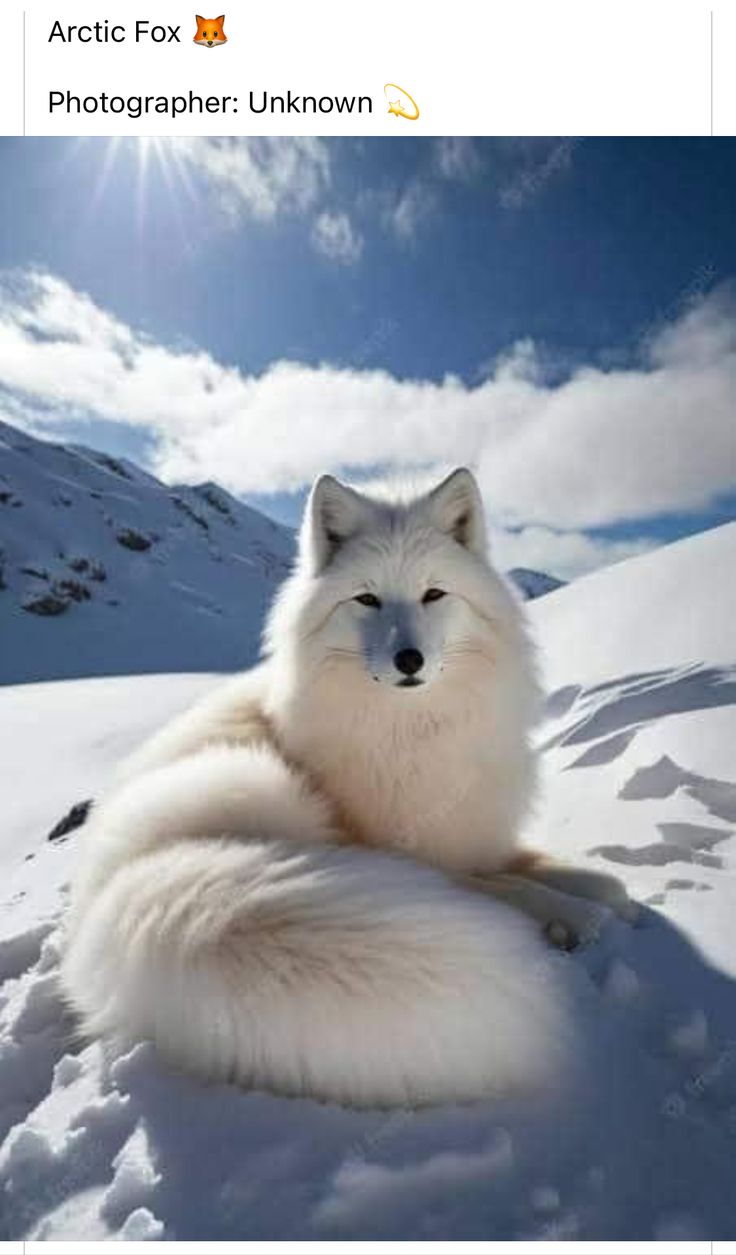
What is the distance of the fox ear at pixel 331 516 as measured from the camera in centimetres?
269

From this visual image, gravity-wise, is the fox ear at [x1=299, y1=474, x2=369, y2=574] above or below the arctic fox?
above

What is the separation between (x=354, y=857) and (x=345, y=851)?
0.17 feet

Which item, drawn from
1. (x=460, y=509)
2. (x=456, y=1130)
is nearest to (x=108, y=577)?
(x=460, y=509)

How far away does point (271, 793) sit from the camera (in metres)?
2.14

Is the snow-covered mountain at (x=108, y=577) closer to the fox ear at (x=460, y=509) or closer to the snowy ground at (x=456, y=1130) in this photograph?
the fox ear at (x=460, y=509)

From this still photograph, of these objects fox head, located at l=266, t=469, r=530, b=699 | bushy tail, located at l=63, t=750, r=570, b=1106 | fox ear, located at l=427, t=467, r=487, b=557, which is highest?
fox ear, located at l=427, t=467, r=487, b=557

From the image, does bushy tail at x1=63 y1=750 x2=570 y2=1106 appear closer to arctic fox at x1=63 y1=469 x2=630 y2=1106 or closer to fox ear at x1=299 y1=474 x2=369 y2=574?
arctic fox at x1=63 y1=469 x2=630 y2=1106

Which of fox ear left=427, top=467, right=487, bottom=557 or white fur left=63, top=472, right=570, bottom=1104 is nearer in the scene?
white fur left=63, top=472, right=570, bottom=1104

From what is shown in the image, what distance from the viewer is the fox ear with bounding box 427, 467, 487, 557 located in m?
2.67
